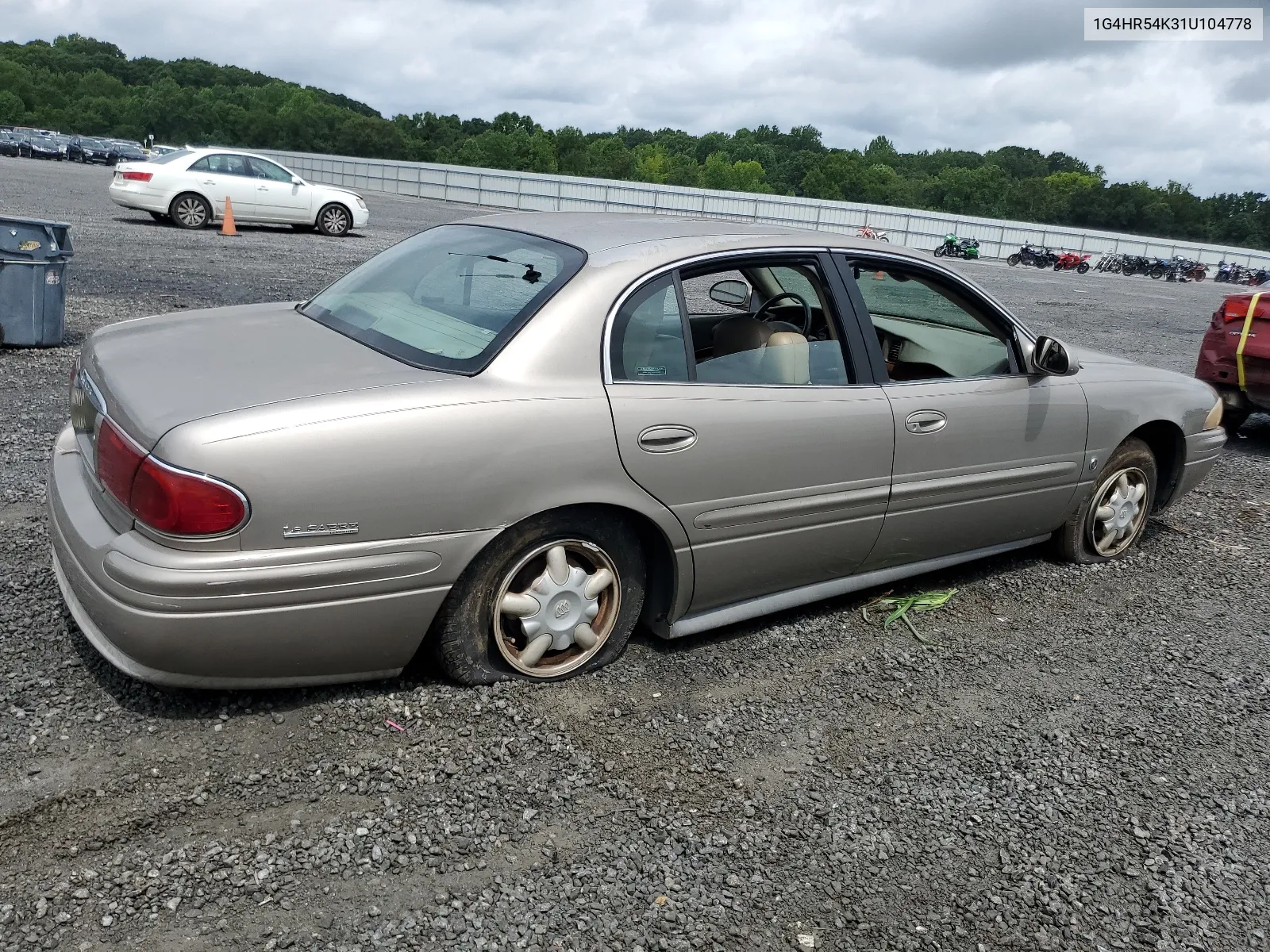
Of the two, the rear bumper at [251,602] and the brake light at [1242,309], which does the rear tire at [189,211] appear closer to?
the brake light at [1242,309]

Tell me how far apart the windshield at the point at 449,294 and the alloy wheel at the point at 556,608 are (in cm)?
68

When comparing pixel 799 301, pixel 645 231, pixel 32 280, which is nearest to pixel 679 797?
pixel 645 231

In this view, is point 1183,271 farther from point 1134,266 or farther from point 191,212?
point 191,212

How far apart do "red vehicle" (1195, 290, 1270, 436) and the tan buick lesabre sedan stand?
13.6 feet

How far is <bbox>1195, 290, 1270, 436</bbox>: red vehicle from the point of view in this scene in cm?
820

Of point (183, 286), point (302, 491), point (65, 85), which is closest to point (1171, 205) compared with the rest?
point (183, 286)

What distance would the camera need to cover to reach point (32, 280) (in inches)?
312

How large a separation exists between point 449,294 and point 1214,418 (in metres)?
4.14

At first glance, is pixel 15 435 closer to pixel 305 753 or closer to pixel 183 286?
pixel 305 753

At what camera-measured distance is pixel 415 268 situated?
4086mm

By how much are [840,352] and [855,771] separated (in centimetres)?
160

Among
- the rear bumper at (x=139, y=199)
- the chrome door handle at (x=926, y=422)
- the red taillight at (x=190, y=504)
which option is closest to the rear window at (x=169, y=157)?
the rear bumper at (x=139, y=199)

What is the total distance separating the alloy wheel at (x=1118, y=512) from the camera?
17.4 feet

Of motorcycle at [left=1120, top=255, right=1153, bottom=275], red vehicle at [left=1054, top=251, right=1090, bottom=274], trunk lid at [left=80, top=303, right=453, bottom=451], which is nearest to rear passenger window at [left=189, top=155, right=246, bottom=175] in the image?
trunk lid at [left=80, top=303, right=453, bottom=451]
